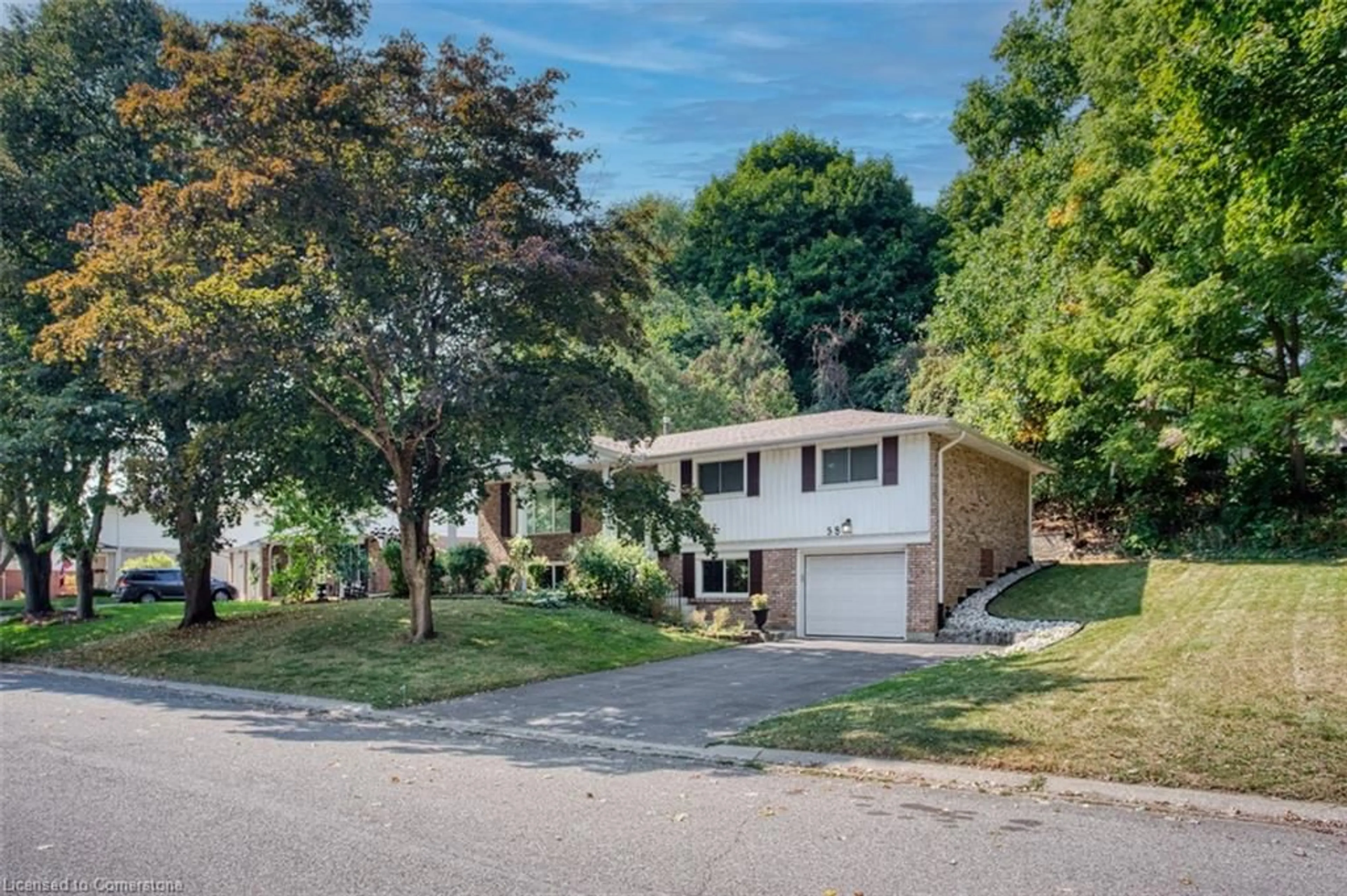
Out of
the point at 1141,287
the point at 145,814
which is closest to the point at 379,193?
the point at 145,814

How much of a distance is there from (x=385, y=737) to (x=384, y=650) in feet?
20.0

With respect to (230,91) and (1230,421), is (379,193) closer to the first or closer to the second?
(230,91)

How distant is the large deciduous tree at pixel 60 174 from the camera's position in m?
17.8

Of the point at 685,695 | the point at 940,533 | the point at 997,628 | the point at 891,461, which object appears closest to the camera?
the point at 685,695

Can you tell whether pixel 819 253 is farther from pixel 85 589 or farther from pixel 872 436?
pixel 85 589

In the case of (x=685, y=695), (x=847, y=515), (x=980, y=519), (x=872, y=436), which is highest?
(x=872, y=436)

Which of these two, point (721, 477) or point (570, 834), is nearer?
point (570, 834)

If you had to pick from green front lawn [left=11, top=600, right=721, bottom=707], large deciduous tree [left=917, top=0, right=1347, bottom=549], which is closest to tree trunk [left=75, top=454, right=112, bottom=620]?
green front lawn [left=11, top=600, right=721, bottom=707]

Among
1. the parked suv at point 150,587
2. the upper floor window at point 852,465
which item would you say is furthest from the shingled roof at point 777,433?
the parked suv at point 150,587

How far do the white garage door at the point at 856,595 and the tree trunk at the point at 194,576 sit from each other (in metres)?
13.2

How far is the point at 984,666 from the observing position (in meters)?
13.2

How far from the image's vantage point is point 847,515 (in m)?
22.5

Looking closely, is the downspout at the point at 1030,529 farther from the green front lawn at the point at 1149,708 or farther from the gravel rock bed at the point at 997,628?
the green front lawn at the point at 1149,708

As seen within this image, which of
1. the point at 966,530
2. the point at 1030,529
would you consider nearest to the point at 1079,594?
the point at 966,530
